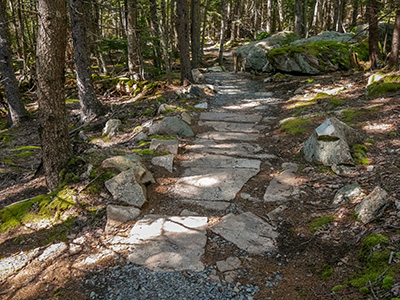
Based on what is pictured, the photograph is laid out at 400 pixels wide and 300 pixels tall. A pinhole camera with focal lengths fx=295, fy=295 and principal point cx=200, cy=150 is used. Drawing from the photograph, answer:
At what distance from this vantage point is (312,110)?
29.3 ft

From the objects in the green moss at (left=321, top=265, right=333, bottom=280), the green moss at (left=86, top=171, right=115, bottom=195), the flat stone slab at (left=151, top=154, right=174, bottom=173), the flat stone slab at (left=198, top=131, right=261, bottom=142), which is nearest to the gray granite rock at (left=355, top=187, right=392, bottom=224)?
the green moss at (left=321, top=265, right=333, bottom=280)

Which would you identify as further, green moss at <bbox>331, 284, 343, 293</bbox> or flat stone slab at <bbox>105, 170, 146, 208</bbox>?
flat stone slab at <bbox>105, 170, 146, 208</bbox>

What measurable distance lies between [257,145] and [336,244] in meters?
4.03

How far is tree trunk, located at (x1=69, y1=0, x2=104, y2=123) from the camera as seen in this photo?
9.38 m

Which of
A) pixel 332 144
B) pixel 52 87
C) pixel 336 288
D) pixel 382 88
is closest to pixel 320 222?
pixel 336 288

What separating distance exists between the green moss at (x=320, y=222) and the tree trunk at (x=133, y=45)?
1069 centimetres

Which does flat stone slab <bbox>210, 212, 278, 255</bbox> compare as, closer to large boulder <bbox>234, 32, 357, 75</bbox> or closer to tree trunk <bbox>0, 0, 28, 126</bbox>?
tree trunk <bbox>0, 0, 28, 126</bbox>

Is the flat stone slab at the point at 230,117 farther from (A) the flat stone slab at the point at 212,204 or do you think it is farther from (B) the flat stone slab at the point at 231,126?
(A) the flat stone slab at the point at 212,204

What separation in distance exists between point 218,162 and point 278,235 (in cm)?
271

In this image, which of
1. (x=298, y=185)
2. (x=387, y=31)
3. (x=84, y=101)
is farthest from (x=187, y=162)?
(x=387, y=31)

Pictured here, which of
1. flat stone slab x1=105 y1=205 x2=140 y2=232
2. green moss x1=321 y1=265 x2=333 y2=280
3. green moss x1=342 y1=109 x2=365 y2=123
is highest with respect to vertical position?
green moss x1=342 y1=109 x2=365 y2=123

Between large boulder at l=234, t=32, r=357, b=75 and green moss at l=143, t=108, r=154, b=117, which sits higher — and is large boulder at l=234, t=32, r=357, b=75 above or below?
above

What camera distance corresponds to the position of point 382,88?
8758 millimetres

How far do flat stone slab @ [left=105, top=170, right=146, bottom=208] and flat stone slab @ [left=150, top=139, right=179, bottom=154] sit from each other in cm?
199
